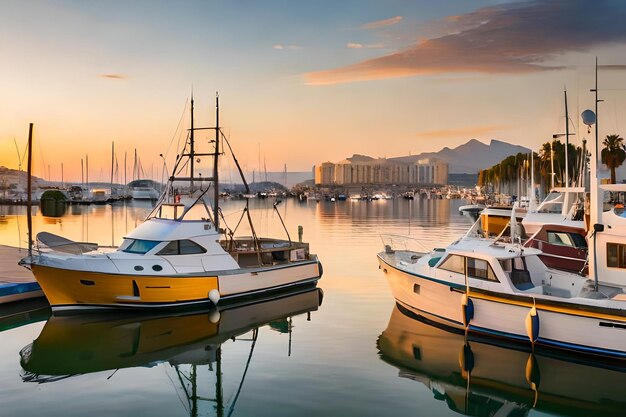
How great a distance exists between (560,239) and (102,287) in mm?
16565

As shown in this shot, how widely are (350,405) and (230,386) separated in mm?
3000

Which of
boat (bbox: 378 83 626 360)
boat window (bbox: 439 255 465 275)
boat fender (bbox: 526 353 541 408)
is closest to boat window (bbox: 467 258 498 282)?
boat (bbox: 378 83 626 360)

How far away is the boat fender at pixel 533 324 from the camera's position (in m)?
14.3

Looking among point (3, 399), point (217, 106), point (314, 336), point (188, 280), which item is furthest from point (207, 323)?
point (217, 106)

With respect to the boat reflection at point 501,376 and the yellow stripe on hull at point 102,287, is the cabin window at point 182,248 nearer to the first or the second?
the yellow stripe on hull at point 102,287

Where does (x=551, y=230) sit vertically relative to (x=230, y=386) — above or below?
above

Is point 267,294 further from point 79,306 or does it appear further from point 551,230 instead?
point 551,230

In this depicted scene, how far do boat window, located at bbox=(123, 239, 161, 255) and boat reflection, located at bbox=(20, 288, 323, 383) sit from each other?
227cm

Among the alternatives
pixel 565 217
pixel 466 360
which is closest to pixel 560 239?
pixel 565 217

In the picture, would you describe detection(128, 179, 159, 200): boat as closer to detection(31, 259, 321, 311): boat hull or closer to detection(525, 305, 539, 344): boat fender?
detection(31, 259, 321, 311): boat hull

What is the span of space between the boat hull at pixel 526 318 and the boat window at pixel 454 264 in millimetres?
443

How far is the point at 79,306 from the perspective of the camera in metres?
18.5

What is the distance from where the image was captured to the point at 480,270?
1606 centimetres

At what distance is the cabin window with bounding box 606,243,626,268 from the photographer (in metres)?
15.7
